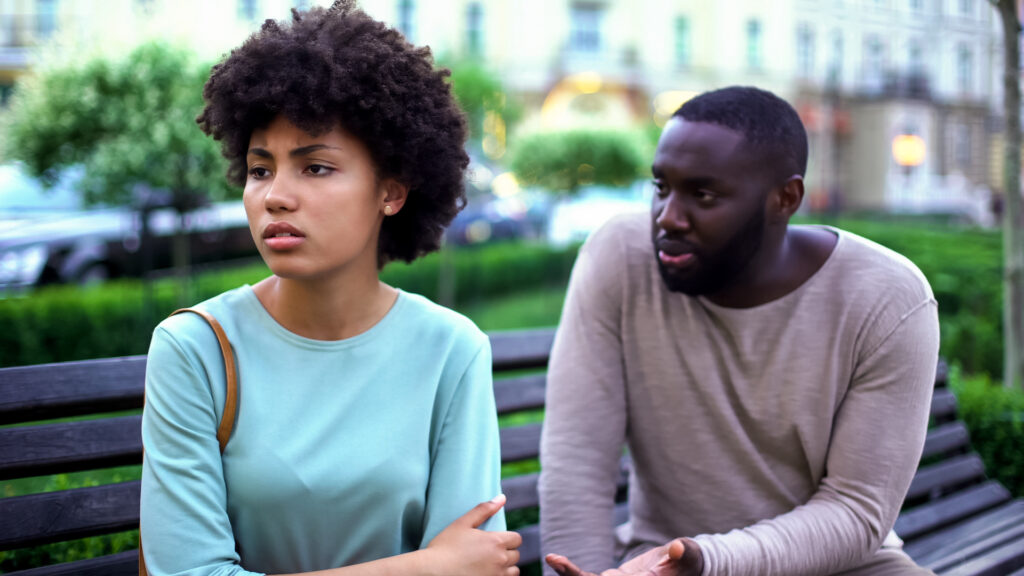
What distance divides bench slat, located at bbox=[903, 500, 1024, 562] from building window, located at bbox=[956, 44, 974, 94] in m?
40.0

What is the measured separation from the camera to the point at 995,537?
114 inches

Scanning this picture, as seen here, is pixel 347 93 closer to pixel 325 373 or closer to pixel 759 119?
pixel 325 373

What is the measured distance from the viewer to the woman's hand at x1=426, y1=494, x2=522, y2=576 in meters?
1.68

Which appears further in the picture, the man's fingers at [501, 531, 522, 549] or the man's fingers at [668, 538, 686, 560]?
the man's fingers at [668, 538, 686, 560]

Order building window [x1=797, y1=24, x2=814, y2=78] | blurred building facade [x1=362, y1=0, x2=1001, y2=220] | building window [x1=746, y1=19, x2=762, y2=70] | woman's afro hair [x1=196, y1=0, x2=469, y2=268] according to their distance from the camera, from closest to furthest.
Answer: woman's afro hair [x1=196, y1=0, x2=469, y2=268]
blurred building facade [x1=362, y1=0, x2=1001, y2=220]
building window [x1=746, y1=19, x2=762, y2=70]
building window [x1=797, y1=24, x2=814, y2=78]

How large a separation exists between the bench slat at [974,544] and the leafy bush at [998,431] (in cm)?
59

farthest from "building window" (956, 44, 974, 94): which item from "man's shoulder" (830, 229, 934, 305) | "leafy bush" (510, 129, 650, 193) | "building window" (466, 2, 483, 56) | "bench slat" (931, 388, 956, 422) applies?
"man's shoulder" (830, 229, 934, 305)

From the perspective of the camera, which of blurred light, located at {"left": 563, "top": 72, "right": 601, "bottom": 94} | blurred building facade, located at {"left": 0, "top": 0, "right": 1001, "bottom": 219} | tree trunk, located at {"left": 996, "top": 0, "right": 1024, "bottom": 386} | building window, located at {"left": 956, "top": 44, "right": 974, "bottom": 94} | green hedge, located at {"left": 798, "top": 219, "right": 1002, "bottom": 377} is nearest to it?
tree trunk, located at {"left": 996, "top": 0, "right": 1024, "bottom": 386}

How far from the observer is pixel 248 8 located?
85.9 feet

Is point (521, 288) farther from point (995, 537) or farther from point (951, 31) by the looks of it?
point (951, 31)

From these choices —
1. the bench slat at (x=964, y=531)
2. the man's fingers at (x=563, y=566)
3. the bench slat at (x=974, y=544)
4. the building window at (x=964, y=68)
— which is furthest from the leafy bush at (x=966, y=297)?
the building window at (x=964, y=68)

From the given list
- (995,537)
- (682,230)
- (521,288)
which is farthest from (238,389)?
(521,288)

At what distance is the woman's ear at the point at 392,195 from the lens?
1886 mm

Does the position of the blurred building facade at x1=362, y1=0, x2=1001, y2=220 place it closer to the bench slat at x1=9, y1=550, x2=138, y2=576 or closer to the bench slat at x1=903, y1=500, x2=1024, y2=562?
the bench slat at x1=903, y1=500, x2=1024, y2=562
